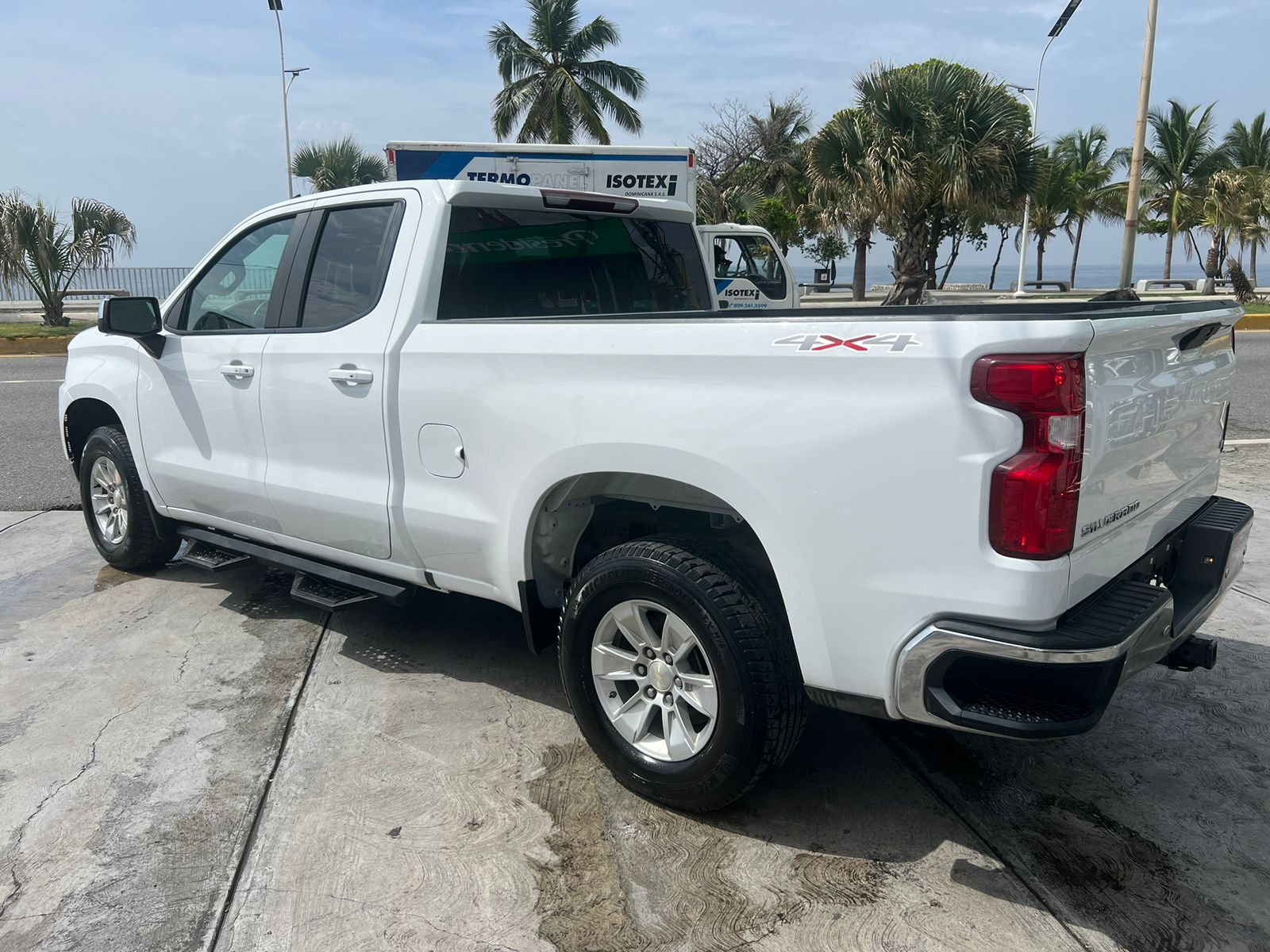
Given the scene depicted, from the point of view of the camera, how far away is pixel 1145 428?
2.69 meters

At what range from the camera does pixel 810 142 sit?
22312 mm

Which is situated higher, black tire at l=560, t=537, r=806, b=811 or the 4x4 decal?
the 4x4 decal

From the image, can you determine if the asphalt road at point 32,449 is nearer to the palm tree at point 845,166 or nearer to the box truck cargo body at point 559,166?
the box truck cargo body at point 559,166

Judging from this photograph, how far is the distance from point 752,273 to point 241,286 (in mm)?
11654

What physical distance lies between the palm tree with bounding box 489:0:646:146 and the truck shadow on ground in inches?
1267

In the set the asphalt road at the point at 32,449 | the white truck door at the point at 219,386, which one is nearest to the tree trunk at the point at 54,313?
the asphalt road at the point at 32,449

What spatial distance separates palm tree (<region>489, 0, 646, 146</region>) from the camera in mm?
33219

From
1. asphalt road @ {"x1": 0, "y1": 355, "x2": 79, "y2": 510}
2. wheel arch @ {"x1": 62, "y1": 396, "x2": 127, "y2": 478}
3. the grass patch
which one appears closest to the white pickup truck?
wheel arch @ {"x1": 62, "y1": 396, "x2": 127, "y2": 478}

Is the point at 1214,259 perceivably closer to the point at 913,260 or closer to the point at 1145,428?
the point at 913,260

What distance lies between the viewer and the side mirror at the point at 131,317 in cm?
450

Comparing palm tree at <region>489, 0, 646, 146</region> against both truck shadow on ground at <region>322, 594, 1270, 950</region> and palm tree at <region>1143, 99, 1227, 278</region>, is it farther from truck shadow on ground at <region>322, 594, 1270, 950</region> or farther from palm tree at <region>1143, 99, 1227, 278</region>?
truck shadow on ground at <region>322, 594, 1270, 950</region>

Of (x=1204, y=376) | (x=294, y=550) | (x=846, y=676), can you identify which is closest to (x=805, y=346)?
(x=846, y=676)

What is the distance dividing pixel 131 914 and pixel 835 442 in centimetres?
222

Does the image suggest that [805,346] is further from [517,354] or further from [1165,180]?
[1165,180]
